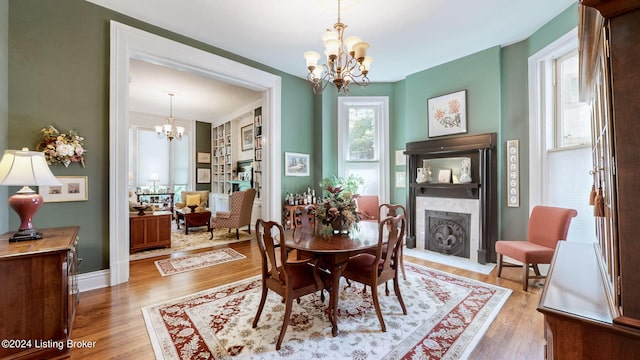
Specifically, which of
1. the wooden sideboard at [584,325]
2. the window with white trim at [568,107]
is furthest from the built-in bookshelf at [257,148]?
the wooden sideboard at [584,325]

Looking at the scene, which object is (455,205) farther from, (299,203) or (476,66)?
(299,203)

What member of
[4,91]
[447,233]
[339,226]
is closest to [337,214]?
[339,226]

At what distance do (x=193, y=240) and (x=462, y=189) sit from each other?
518 cm

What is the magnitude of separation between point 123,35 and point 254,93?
2.95 m

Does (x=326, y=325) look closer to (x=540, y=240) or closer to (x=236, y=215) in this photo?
(x=540, y=240)

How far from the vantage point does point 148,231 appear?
439 centimetres

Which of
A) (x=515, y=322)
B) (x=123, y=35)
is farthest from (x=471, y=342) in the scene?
(x=123, y=35)

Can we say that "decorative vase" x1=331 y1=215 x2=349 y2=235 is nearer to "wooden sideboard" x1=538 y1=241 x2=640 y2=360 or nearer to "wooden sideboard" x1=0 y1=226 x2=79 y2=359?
"wooden sideboard" x1=538 y1=241 x2=640 y2=360

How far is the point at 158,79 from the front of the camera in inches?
199

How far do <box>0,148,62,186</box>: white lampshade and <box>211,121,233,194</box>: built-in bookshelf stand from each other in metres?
5.74

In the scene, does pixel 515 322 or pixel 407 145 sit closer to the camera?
pixel 515 322

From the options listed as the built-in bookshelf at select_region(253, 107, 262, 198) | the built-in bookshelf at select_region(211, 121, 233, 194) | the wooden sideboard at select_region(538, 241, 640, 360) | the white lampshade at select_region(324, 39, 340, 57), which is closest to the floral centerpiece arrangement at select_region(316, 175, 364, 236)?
the white lampshade at select_region(324, 39, 340, 57)

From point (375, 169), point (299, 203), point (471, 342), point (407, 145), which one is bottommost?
point (471, 342)

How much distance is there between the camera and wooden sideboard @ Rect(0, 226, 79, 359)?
1.66m
